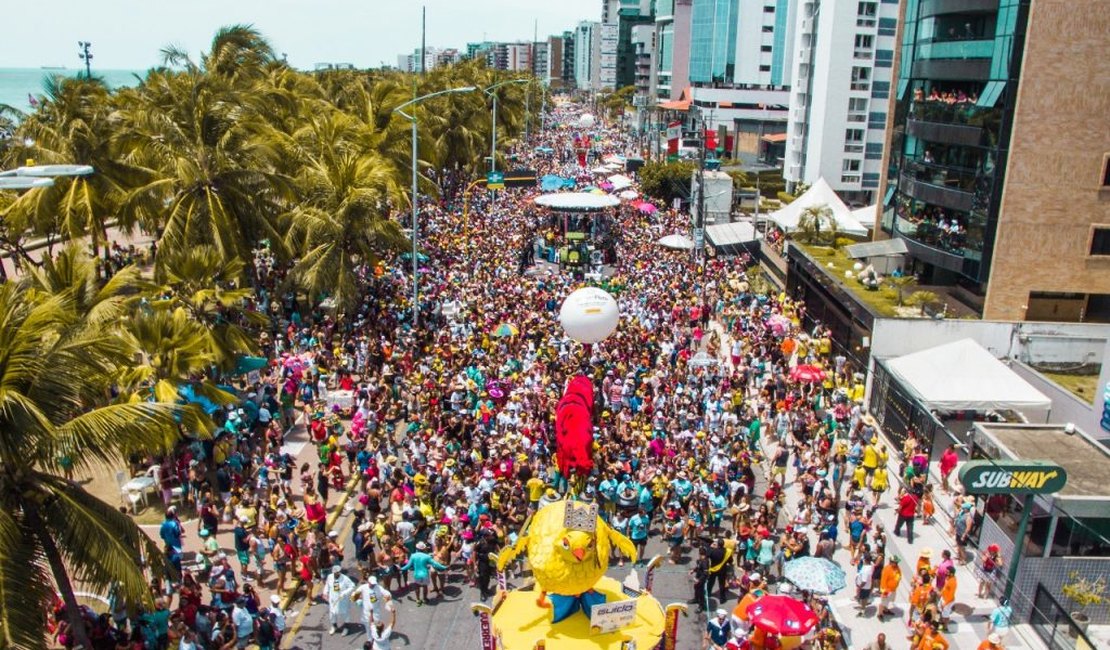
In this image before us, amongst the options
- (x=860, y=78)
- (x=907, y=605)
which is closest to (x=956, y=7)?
(x=907, y=605)

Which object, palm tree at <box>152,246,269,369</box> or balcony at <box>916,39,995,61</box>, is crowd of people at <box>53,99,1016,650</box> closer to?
palm tree at <box>152,246,269,369</box>

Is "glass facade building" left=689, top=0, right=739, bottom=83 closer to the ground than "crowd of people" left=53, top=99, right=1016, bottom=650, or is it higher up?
higher up

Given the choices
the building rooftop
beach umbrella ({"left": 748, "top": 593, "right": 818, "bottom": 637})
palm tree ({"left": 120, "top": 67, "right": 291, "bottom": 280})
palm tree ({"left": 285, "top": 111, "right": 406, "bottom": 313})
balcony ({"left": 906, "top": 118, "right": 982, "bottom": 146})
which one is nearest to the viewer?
beach umbrella ({"left": 748, "top": 593, "right": 818, "bottom": 637})

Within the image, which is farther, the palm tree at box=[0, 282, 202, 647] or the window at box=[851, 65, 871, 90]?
the window at box=[851, 65, 871, 90]

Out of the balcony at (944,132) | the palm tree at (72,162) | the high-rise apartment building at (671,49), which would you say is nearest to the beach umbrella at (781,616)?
the balcony at (944,132)

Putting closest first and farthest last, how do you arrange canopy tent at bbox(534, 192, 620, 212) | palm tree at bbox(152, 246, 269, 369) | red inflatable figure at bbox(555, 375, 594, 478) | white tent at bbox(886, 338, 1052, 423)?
red inflatable figure at bbox(555, 375, 594, 478) → palm tree at bbox(152, 246, 269, 369) → white tent at bbox(886, 338, 1052, 423) → canopy tent at bbox(534, 192, 620, 212)

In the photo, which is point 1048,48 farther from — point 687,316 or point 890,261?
point 687,316

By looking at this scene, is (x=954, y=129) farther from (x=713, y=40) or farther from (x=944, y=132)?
(x=713, y=40)

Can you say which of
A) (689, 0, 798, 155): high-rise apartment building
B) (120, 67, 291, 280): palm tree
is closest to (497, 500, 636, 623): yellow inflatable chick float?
(120, 67, 291, 280): palm tree
